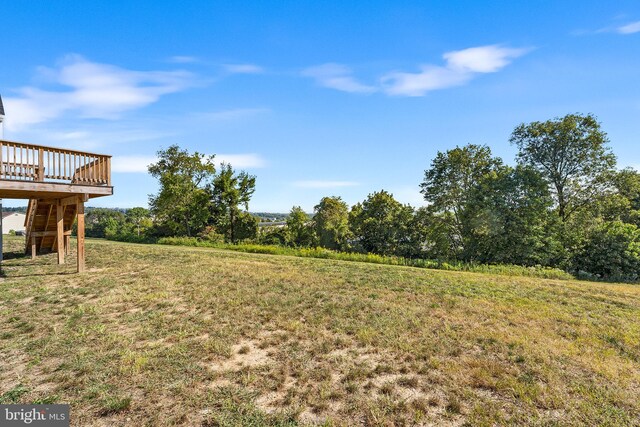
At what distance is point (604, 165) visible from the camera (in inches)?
876

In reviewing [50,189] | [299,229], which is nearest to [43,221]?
[50,189]

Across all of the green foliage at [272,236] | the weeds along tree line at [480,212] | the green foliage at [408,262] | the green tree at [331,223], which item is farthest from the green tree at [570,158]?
the green foliage at [272,236]

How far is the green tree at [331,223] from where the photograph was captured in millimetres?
26389

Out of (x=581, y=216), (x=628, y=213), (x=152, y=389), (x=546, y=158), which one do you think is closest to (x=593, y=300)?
(x=152, y=389)

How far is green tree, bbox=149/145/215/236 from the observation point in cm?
2564

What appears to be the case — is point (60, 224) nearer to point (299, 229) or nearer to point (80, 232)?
point (80, 232)

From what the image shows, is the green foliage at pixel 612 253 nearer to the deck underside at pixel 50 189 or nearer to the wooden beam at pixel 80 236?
the deck underside at pixel 50 189

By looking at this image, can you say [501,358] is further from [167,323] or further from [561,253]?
[561,253]

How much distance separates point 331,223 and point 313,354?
2275 cm

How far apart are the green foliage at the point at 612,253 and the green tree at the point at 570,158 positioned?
4.16 m

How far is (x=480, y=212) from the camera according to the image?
20.4 metres

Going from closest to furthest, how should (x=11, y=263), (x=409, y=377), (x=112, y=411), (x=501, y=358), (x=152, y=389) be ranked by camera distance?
(x=112, y=411), (x=152, y=389), (x=409, y=377), (x=501, y=358), (x=11, y=263)

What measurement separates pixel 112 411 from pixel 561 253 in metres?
23.4

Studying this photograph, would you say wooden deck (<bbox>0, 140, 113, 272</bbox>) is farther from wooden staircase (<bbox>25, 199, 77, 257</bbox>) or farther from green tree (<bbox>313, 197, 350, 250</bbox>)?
green tree (<bbox>313, 197, 350, 250</bbox>)
